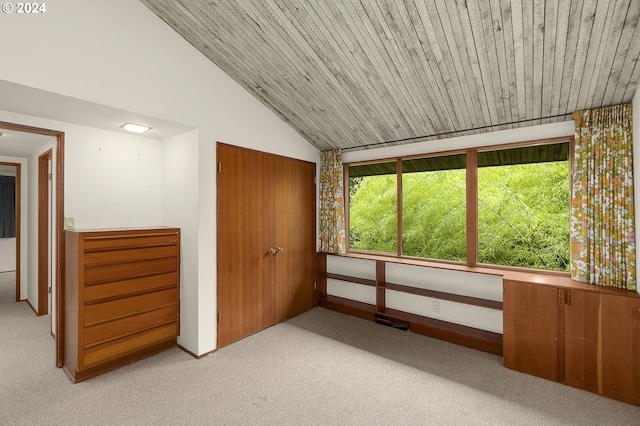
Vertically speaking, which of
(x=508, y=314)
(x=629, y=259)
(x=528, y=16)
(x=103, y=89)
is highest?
(x=528, y=16)

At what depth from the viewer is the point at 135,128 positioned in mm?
2758

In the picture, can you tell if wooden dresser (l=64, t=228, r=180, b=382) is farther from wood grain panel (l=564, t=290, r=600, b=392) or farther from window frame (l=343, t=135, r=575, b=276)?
wood grain panel (l=564, t=290, r=600, b=392)

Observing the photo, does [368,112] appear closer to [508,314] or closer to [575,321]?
[508,314]

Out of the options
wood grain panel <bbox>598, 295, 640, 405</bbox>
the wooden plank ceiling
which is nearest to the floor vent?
wood grain panel <bbox>598, 295, 640, 405</bbox>

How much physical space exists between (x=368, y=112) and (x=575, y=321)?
2.54 metres

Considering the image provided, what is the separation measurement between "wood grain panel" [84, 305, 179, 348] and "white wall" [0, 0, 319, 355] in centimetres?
16

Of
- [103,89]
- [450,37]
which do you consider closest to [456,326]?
[450,37]

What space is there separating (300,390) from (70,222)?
2477mm

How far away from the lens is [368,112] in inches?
121

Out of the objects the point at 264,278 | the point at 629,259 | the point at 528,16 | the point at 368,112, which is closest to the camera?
the point at 528,16

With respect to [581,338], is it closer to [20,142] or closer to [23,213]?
[20,142]

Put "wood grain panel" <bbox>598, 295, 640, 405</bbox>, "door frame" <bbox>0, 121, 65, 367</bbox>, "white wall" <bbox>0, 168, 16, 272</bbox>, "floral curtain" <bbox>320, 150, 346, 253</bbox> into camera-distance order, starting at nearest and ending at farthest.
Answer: "wood grain panel" <bbox>598, 295, 640, 405</bbox>, "door frame" <bbox>0, 121, 65, 367</bbox>, "floral curtain" <bbox>320, 150, 346, 253</bbox>, "white wall" <bbox>0, 168, 16, 272</bbox>

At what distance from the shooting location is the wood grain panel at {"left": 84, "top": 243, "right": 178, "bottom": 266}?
236 cm

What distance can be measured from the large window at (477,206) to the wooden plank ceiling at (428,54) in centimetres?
43
